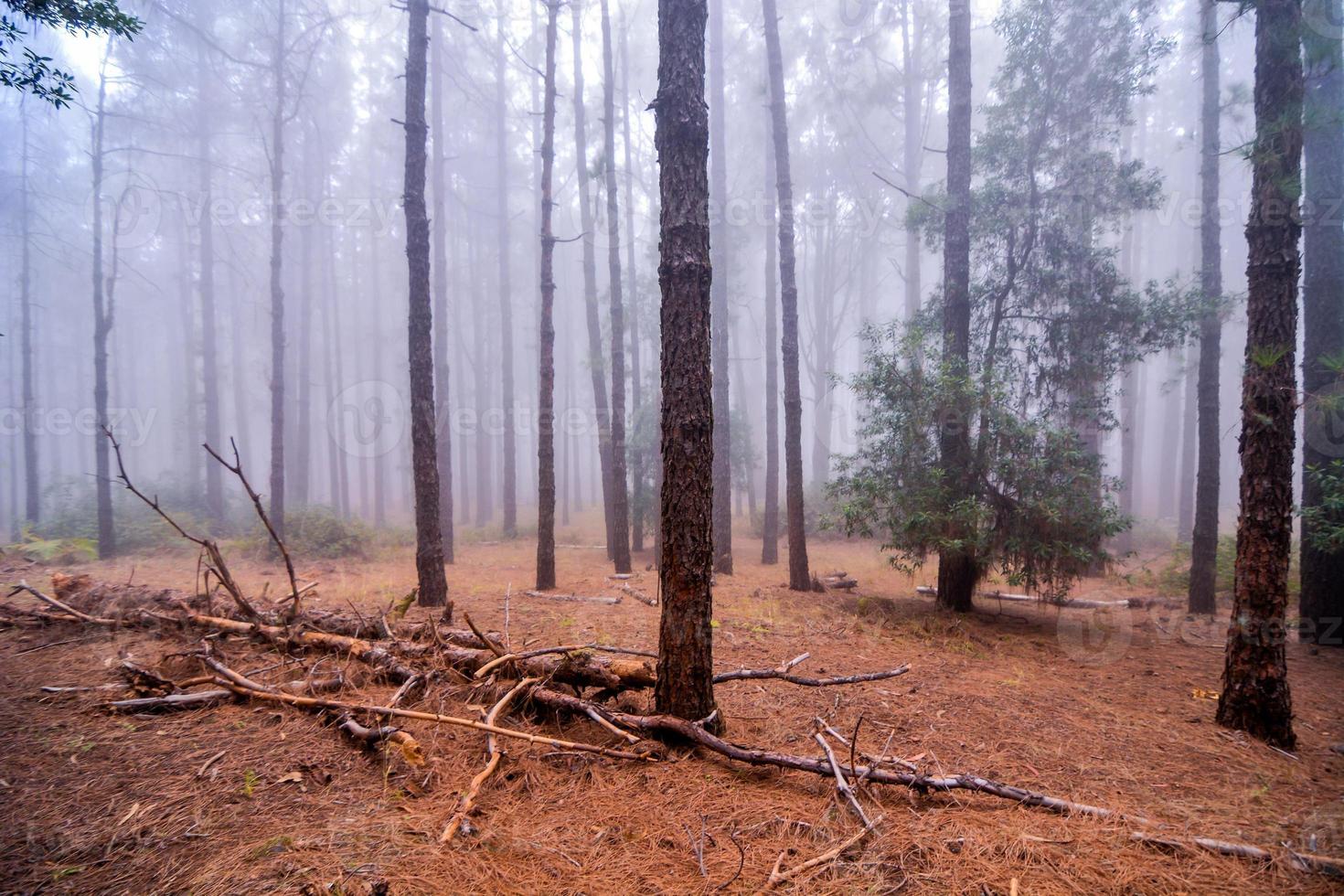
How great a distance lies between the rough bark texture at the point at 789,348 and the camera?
11219mm

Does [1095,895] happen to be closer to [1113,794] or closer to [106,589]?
[1113,794]

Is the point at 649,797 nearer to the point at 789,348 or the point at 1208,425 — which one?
the point at 789,348

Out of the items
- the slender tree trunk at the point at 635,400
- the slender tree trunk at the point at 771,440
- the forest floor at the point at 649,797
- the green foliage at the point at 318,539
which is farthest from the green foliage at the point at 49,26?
the green foliage at the point at 318,539

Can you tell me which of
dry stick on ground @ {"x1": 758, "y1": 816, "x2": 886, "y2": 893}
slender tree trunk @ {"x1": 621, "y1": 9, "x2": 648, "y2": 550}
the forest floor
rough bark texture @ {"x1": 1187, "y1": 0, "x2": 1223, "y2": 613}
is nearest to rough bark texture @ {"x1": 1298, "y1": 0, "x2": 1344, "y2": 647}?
rough bark texture @ {"x1": 1187, "y1": 0, "x2": 1223, "y2": 613}

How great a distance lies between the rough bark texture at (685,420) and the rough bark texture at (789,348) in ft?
22.1

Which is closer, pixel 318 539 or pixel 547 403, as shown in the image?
pixel 547 403

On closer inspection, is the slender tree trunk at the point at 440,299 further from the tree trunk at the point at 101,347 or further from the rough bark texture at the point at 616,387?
the tree trunk at the point at 101,347

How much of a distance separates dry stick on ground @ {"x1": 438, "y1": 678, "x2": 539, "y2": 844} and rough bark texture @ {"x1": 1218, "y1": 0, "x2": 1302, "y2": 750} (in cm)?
581

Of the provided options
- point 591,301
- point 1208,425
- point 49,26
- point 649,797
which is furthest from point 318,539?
point 1208,425

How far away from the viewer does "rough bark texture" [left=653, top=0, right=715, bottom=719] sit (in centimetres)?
420

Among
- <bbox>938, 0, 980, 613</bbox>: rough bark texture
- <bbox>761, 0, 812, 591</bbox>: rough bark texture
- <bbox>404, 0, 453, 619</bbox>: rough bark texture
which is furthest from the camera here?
<bbox>761, 0, 812, 591</bbox>: rough bark texture

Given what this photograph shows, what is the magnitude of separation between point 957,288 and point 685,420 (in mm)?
8040

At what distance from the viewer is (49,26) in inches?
220

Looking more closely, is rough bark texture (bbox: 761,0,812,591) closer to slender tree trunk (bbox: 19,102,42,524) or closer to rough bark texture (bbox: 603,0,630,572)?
rough bark texture (bbox: 603,0,630,572)
